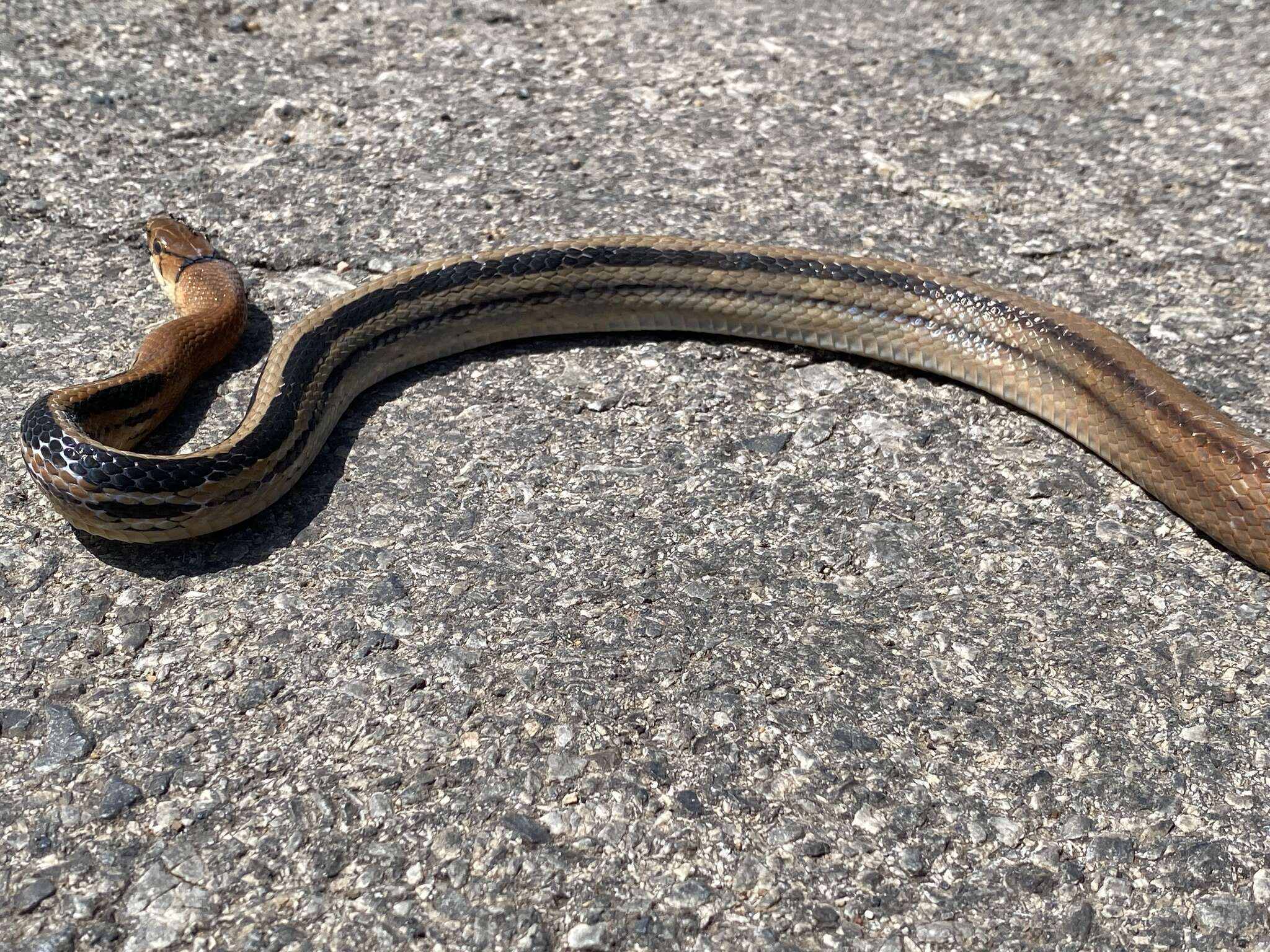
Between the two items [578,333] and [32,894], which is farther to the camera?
[578,333]

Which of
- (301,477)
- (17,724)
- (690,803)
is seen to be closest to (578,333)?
(301,477)

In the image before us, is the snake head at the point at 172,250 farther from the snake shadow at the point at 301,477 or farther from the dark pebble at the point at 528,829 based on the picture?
the dark pebble at the point at 528,829

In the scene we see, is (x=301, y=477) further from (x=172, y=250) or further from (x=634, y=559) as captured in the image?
(x=172, y=250)

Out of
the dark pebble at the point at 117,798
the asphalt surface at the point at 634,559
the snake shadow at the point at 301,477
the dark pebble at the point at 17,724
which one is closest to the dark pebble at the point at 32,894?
the asphalt surface at the point at 634,559

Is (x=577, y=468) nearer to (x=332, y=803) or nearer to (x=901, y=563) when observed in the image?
(x=901, y=563)

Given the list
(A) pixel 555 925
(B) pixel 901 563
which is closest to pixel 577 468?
(B) pixel 901 563

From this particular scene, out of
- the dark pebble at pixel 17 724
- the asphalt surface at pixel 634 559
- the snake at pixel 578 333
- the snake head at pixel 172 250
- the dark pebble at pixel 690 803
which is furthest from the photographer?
the snake head at pixel 172 250
